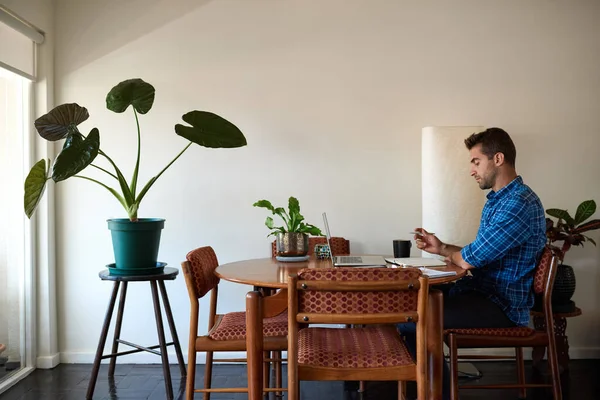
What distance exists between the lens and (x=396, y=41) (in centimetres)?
369

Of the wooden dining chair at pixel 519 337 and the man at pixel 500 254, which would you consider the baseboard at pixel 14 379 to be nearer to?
the man at pixel 500 254

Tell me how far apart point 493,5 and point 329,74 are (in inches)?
47.4

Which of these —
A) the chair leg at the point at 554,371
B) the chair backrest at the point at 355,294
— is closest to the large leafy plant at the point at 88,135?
the chair backrest at the point at 355,294

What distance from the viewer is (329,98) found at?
3707 millimetres

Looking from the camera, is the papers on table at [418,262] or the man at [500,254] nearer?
the man at [500,254]

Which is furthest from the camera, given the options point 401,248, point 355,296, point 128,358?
point 128,358

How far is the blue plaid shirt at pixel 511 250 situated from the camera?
2465 mm

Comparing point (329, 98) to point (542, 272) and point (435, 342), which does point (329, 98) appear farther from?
point (435, 342)

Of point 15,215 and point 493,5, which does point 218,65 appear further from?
point 493,5

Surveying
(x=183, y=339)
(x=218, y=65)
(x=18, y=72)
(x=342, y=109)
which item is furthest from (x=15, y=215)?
(x=342, y=109)

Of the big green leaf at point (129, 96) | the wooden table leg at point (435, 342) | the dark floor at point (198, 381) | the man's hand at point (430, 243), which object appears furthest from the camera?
the dark floor at point (198, 381)

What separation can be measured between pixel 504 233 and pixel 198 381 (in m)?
2.01

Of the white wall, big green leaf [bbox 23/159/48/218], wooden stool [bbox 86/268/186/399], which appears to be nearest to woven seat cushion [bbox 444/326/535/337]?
the white wall

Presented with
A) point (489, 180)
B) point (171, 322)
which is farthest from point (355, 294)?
point (171, 322)
